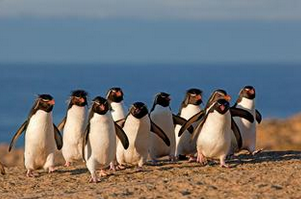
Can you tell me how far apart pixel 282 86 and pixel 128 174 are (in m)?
173

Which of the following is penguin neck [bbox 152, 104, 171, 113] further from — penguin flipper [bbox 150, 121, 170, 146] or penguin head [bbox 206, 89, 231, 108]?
penguin head [bbox 206, 89, 231, 108]

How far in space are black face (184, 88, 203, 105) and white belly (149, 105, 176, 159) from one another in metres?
0.48

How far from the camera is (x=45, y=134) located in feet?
42.7

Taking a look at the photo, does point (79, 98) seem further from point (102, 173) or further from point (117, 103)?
point (102, 173)

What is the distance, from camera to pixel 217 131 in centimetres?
1281

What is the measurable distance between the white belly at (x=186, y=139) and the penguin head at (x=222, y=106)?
3.74 ft

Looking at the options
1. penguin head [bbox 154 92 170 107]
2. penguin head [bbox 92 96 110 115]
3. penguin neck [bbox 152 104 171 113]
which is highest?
penguin head [bbox 154 92 170 107]

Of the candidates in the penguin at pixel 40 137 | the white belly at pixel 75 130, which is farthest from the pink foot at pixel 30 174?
the white belly at pixel 75 130

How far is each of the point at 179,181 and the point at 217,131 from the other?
81.3 inches

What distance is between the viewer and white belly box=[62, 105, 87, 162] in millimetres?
13391

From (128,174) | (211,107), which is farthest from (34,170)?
(211,107)

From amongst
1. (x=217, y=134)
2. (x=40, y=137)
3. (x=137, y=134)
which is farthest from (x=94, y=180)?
(x=217, y=134)

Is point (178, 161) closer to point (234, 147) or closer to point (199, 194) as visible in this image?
point (234, 147)

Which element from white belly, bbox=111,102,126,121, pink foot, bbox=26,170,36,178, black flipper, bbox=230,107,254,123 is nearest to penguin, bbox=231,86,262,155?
black flipper, bbox=230,107,254,123
